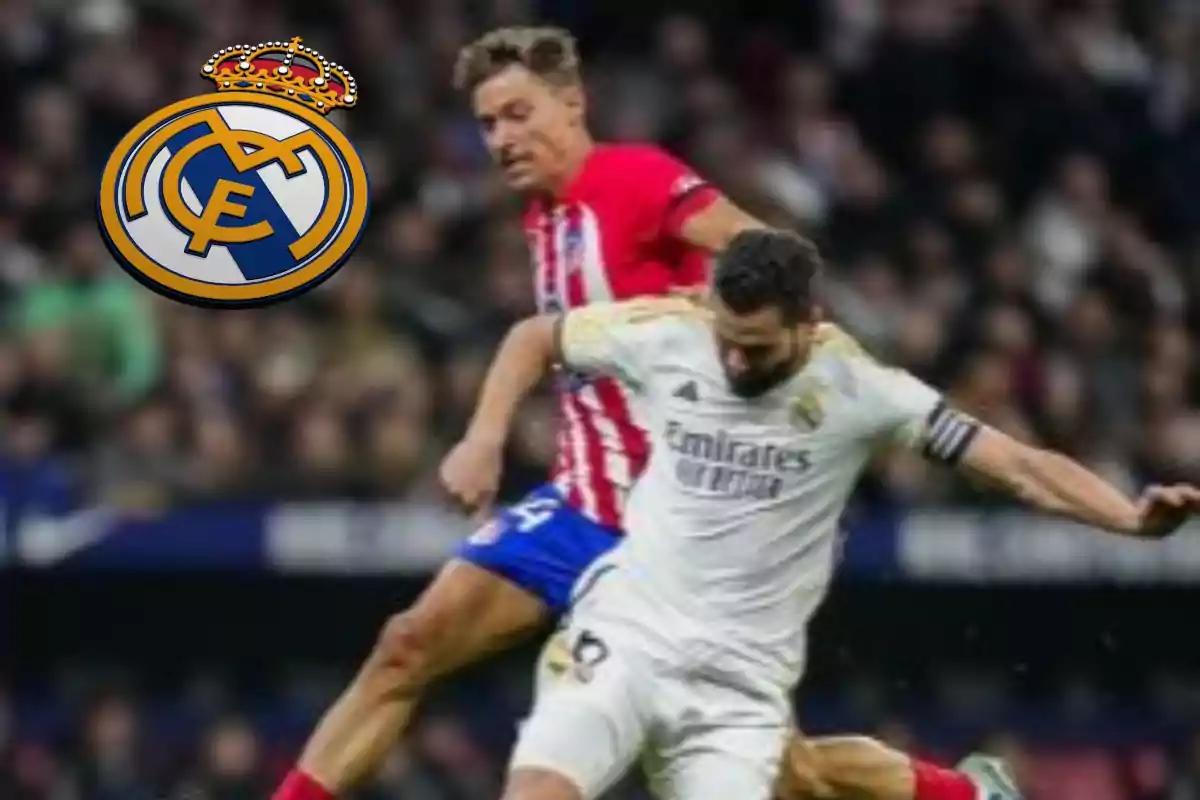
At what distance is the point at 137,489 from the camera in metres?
13.2

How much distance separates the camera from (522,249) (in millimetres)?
14297

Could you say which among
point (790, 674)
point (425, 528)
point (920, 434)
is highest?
point (920, 434)

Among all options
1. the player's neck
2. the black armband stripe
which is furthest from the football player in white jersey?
the player's neck

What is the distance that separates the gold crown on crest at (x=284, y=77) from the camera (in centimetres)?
857

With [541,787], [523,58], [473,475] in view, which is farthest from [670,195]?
[541,787]

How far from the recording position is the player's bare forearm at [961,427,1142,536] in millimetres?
7785

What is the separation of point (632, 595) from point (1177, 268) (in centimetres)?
846

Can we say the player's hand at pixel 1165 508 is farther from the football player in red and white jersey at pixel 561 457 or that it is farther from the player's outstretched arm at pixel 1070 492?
the football player in red and white jersey at pixel 561 457

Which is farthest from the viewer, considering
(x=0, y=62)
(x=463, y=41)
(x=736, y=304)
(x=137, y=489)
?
(x=463, y=41)

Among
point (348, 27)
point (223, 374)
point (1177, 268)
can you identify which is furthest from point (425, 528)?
point (1177, 268)

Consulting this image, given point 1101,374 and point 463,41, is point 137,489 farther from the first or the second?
point 1101,374

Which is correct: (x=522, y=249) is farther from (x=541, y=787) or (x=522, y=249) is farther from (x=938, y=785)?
(x=541, y=787)

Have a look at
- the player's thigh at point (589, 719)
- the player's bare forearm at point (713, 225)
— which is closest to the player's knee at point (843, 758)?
the player's thigh at point (589, 719)

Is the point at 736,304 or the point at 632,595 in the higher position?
the point at 736,304
